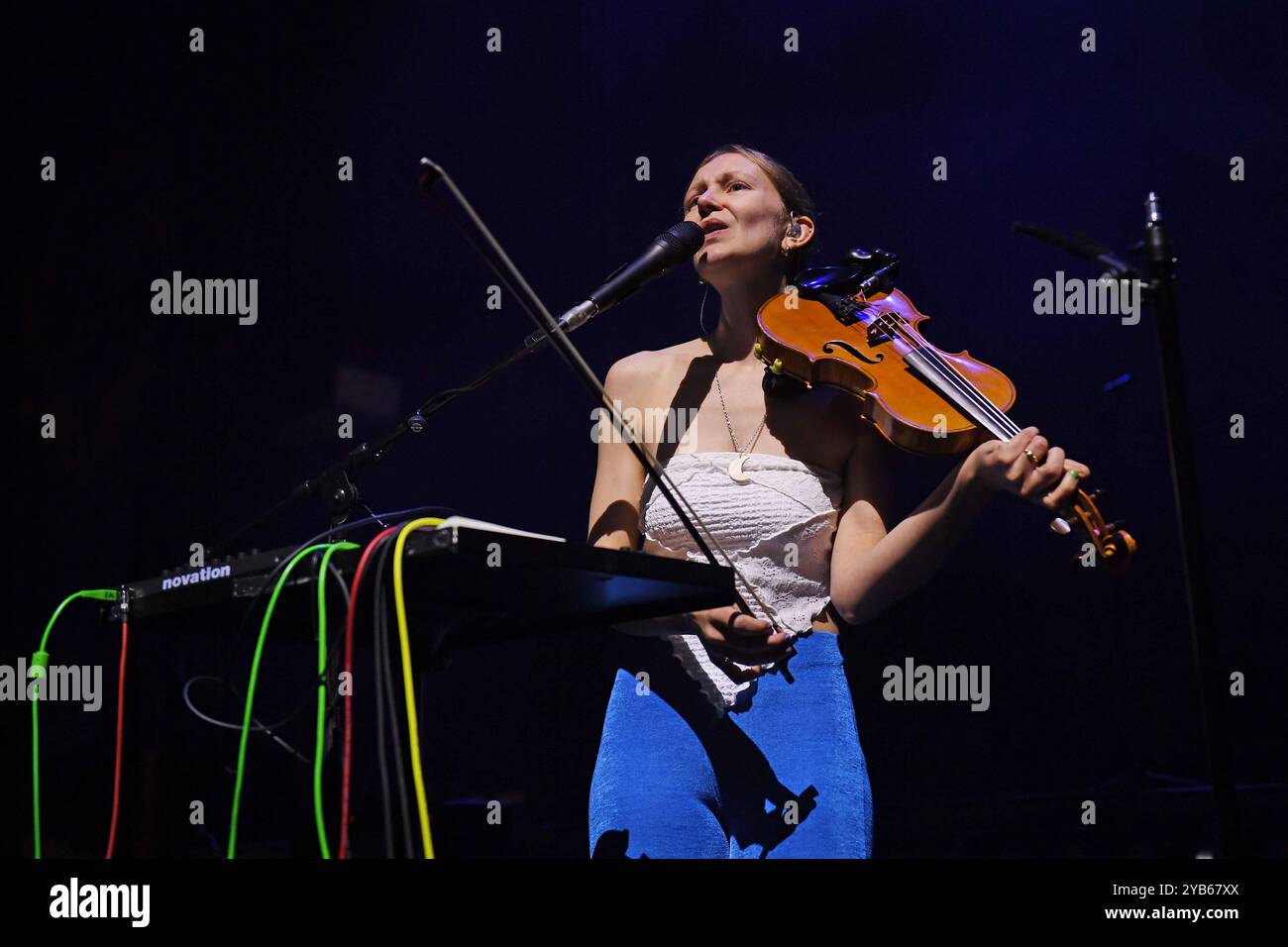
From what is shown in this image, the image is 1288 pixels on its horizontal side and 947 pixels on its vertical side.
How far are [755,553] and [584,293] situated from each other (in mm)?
1456

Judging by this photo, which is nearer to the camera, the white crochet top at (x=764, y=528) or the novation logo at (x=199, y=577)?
the novation logo at (x=199, y=577)

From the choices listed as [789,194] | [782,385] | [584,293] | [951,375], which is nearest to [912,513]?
[951,375]

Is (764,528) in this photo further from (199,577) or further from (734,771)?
(199,577)

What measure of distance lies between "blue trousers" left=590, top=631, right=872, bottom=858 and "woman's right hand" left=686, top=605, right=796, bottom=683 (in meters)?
0.20

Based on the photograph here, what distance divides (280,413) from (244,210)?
1.82 feet

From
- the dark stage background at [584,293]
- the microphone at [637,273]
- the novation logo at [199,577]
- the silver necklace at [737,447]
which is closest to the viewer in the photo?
the novation logo at [199,577]

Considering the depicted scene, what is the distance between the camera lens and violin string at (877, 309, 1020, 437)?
1864mm

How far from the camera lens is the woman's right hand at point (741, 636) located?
1599 mm

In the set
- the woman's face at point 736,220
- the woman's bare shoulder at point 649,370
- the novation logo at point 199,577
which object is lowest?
the novation logo at point 199,577

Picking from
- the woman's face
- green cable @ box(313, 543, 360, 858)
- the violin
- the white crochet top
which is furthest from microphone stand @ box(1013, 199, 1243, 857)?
green cable @ box(313, 543, 360, 858)

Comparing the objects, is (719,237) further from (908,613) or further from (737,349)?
(908,613)

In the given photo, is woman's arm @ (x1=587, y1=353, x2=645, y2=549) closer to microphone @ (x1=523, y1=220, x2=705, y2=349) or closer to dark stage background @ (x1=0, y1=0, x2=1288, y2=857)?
microphone @ (x1=523, y1=220, x2=705, y2=349)
